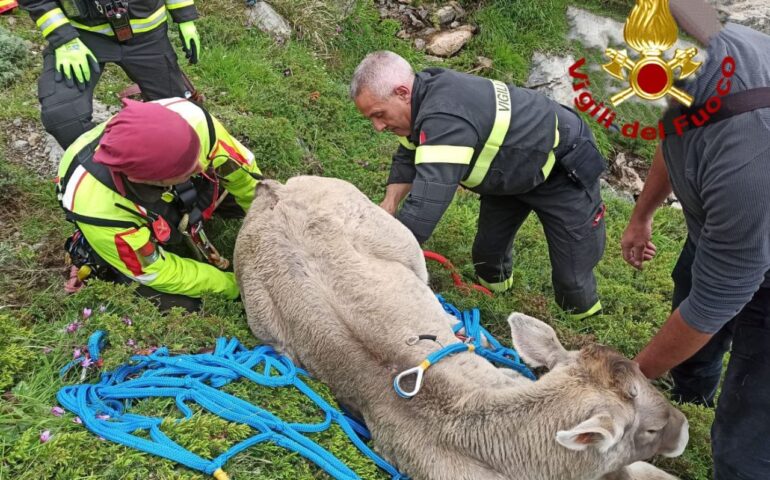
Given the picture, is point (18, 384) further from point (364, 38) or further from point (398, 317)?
point (364, 38)

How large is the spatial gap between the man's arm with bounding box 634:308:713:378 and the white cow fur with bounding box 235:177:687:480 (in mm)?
157

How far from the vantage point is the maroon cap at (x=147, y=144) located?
15.2 feet

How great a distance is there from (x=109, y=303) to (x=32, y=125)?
378 centimetres

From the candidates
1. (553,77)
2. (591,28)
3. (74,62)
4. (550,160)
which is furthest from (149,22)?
(591,28)

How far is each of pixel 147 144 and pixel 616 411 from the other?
399 centimetres

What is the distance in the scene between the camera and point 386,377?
4270 mm

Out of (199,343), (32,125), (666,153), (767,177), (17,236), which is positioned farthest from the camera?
(32,125)

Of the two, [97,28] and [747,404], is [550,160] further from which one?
[97,28]

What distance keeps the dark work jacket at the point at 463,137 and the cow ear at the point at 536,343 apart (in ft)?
3.89

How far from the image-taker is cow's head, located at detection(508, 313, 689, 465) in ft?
Answer: 12.1

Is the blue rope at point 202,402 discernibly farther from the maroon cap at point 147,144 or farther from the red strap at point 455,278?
the red strap at point 455,278

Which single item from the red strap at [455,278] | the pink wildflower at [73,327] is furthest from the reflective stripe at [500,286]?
the pink wildflower at [73,327]

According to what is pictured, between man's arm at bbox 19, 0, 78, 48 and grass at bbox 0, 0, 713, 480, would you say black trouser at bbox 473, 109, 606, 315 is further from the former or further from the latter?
man's arm at bbox 19, 0, 78, 48

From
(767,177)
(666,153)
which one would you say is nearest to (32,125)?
(666,153)
